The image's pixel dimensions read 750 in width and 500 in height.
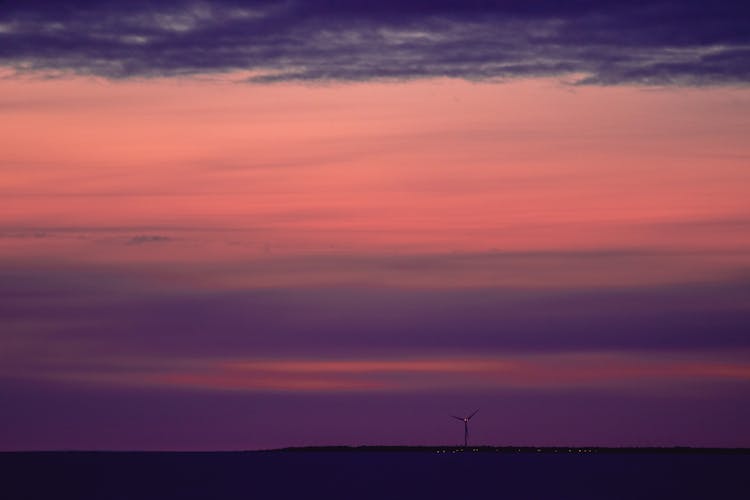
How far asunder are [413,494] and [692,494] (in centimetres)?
3196

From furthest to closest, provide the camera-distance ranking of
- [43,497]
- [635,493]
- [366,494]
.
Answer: [635,493] < [366,494] < [43,497]

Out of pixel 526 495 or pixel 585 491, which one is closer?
pixel 526 495

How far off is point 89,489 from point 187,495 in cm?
2254

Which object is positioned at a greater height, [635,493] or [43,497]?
[635,493]

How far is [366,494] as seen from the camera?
169125 mm

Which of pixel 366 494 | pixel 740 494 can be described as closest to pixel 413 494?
pixel 366 494

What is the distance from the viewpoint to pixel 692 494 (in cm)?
17925

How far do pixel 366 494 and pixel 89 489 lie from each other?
116 feet

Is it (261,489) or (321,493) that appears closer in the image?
(321,493)

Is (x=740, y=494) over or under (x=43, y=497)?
over

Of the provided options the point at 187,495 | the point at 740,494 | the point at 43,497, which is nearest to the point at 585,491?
the point at 740,494

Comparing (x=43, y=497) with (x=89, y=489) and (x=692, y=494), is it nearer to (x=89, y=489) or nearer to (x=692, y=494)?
(x=89, y=489)

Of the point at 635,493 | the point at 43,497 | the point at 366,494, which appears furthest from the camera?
the point at 635,493

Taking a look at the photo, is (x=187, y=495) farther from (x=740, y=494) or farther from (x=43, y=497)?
(x=740, y=494)
